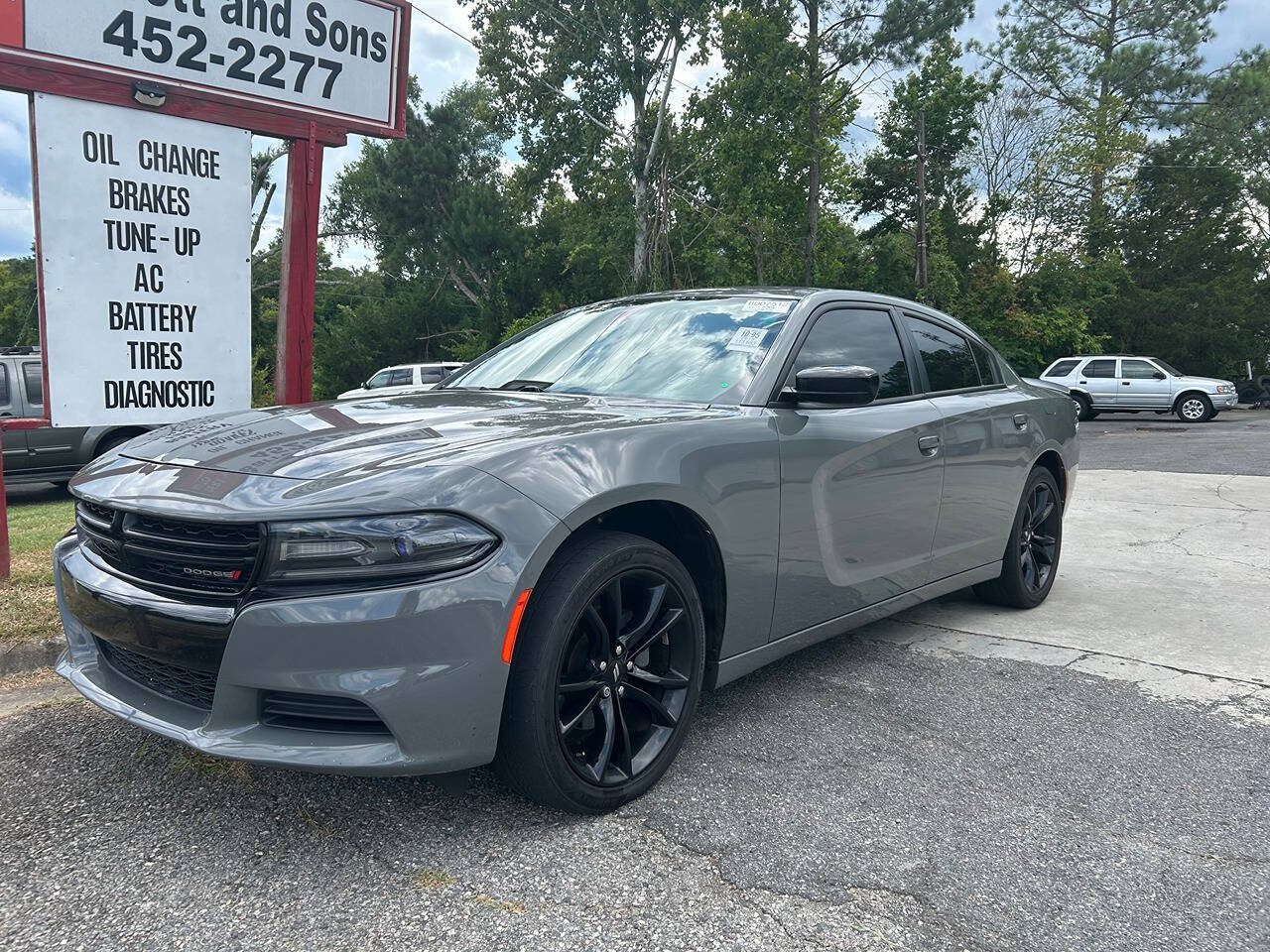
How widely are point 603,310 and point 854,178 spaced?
99.2 ft

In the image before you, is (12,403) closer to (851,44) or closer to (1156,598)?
(1156,598)

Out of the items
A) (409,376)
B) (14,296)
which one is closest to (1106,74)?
(409,376)

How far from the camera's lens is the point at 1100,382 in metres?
25.0

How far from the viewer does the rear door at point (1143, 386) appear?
24391mm

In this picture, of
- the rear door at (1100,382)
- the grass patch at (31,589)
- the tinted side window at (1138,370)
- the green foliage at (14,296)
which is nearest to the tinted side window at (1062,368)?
Result: the rear door at (1100,382)

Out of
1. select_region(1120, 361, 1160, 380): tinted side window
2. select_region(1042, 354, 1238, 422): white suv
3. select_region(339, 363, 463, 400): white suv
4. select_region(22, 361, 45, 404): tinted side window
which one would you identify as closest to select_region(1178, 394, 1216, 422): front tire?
select_region(1042, 354, 1238, 422): white suv

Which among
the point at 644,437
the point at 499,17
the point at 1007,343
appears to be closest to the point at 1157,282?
the point at 1007,343

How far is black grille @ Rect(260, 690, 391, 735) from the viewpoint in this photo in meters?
2.20

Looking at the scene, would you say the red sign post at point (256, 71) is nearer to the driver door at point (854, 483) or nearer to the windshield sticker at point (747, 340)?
the windshield sticker at point (747, 340)

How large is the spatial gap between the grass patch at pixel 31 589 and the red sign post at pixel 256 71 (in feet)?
0.66

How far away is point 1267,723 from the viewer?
133 inches

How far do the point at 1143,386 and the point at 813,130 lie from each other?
11.2 m

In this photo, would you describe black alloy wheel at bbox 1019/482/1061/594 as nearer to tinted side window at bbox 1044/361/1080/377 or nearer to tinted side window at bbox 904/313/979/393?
tinted side window at bbox 904/313/979/393

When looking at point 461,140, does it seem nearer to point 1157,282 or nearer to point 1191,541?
point 1157,282
